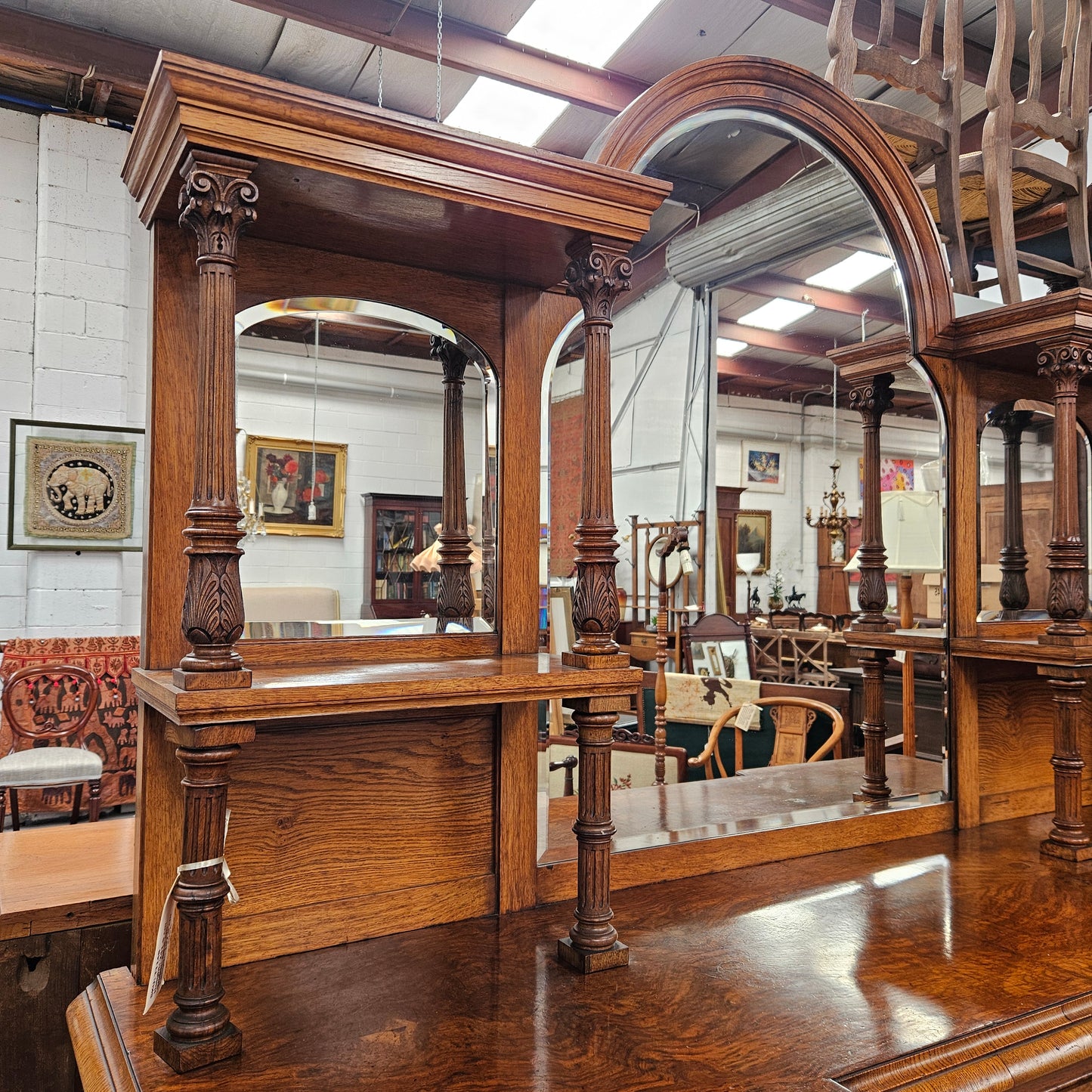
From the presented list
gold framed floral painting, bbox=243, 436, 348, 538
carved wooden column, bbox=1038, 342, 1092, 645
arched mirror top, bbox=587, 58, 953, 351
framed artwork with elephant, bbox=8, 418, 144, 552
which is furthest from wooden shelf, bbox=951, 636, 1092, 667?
framed artwork with elephant, bbox=8, 418, 144, 552

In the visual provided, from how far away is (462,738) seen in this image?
1.75 m

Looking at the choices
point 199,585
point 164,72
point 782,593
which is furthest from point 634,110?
point 782,593

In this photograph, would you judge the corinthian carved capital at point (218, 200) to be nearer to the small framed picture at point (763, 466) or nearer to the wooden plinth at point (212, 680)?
the wooden plinth at point (212, 680)

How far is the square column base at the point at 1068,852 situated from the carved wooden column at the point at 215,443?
2.04m

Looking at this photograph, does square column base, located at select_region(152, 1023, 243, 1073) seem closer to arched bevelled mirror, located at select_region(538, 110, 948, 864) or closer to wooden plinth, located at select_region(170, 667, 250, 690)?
wooden plinth, located at select_region(170, 667, 250, 690)

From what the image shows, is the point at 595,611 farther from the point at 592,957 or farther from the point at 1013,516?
the point at 1013,516

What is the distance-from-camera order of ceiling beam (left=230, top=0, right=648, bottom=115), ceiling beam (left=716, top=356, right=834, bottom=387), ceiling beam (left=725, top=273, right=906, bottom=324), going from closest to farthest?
ceiling beam (left=725, top=273, right=906, bottom=324)
ceiling beam (left=716, top=356, right=834, bottom=387)
ceiling beam (left=230, top=0, right=648, bottom=115)

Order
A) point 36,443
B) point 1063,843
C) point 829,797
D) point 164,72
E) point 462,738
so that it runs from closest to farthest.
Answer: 1. point 164,72
2. point 462,738
3. point 1063,843
4. point 829,797
5. point 36,443

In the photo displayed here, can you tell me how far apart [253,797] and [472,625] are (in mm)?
528

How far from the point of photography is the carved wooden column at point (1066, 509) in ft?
7.30

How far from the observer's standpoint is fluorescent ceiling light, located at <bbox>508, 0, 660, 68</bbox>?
15.4 feet

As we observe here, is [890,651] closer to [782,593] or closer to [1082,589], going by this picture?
[1082,589]

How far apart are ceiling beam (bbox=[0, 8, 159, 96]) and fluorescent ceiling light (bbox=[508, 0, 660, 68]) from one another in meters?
2.07

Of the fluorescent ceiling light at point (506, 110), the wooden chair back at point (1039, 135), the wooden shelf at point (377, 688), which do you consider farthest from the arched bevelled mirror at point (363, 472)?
the fluorescent ceiling light at point (506, 110)
